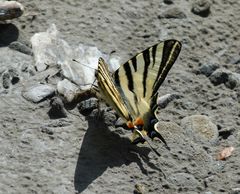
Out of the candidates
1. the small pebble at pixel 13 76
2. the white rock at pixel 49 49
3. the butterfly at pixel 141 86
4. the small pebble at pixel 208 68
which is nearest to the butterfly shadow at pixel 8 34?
the white rock at pixel 49 49

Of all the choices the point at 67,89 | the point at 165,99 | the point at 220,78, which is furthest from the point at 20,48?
the point at 220,78

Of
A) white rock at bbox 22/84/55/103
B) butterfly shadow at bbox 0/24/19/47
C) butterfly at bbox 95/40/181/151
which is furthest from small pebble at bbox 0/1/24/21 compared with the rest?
butterfly at bbox 95/40/181/151

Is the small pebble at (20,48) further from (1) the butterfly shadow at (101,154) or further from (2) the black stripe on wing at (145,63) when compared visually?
(2) the black stripe on wing at (145,63)

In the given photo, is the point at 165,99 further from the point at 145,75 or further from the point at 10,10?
the point at 10,10

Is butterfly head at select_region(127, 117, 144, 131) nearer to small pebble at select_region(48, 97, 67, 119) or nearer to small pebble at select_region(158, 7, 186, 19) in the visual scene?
small pebble at select_region(48, 97, 67, 119)

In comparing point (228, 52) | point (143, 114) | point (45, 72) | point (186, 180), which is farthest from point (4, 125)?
point (228, 52)

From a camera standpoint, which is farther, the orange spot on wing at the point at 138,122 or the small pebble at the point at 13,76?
the small pebble at the point at 13,76

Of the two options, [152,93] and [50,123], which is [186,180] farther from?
[50,123]
